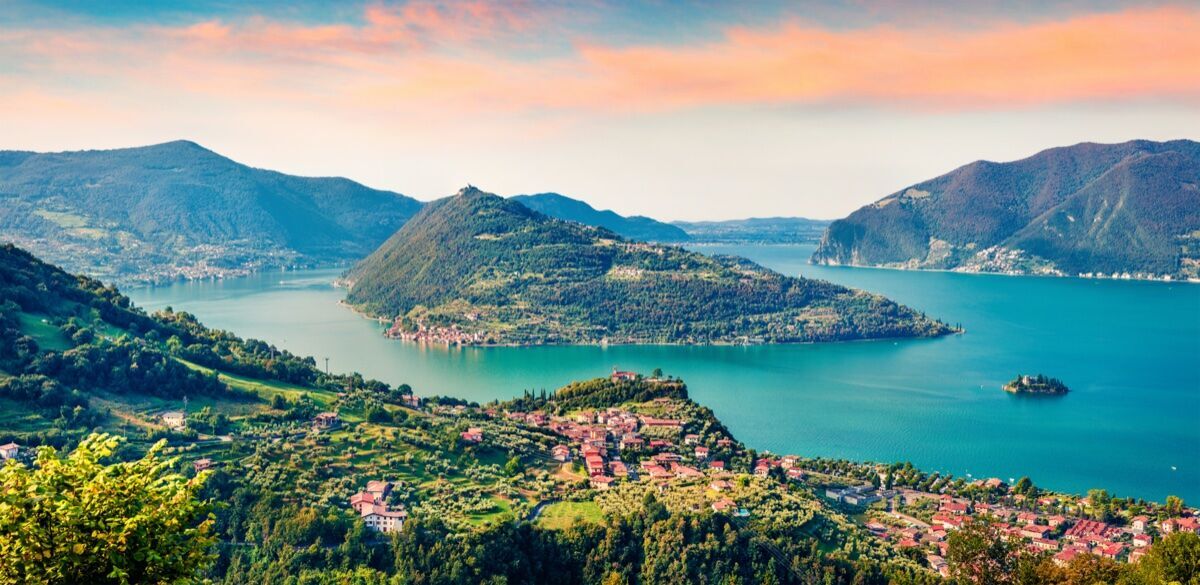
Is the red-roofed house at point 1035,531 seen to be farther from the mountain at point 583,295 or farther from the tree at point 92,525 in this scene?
the mountain at point 583,295

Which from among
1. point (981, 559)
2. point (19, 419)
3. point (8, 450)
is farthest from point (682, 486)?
point (19, 419)

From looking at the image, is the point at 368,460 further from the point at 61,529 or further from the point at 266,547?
the point at 61,529

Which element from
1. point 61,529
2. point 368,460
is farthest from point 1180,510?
point 61,529

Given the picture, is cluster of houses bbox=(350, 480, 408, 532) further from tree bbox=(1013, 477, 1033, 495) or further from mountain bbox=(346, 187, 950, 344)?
mountain bbox=(346, 187, 950, 344)

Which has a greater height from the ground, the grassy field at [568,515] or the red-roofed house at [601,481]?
the red-roofed house at [601,481]

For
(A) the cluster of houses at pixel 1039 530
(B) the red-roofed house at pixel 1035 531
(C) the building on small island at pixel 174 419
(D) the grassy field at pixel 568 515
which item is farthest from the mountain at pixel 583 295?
(D) the grassy field at pixel 568 515
